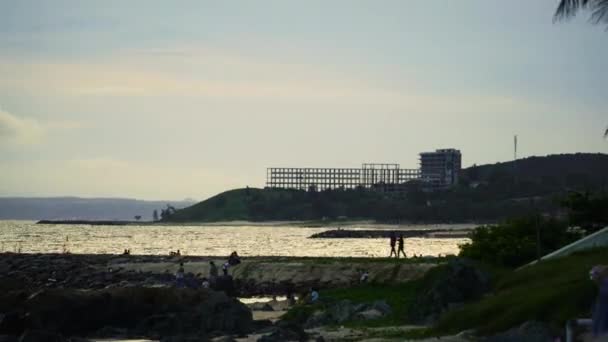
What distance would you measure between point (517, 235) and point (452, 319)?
16.9 meters

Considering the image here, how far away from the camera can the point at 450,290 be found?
33.5 metres

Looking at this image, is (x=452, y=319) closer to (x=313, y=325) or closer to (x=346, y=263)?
(x=313, y=325)

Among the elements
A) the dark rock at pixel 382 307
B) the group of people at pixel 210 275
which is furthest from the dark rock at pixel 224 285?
the dark rock at pixel 382 307

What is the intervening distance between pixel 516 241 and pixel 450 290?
1013 centimetres

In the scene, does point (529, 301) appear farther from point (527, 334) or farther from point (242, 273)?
point (242, 273)

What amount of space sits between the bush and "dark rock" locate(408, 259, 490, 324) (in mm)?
7118

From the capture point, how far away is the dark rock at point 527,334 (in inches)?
973

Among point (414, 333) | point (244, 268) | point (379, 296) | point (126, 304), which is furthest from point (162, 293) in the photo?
point (244, 268)

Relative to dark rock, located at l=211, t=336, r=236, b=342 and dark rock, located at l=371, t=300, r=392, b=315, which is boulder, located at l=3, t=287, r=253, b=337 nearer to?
dark rock, located at l=211, t=336, r=236, b=342

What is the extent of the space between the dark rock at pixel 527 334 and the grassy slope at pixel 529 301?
61cm

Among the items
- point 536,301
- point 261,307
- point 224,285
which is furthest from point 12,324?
point 224,285

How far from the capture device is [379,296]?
145 feet

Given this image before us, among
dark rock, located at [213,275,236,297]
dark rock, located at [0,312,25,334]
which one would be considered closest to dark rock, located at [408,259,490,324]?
dark rock, located at [0,312,25,334]

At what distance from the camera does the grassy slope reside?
86.1 ft
